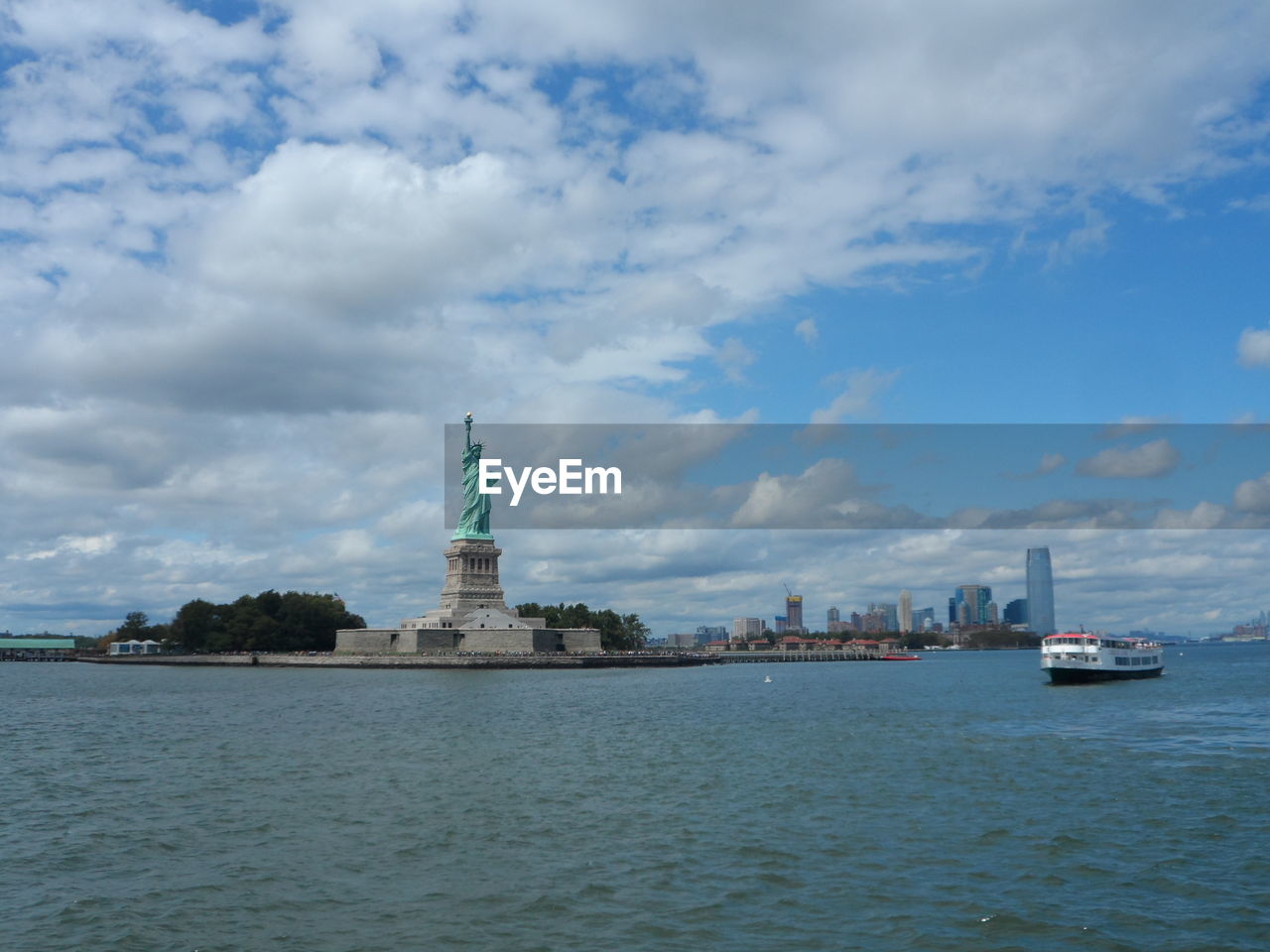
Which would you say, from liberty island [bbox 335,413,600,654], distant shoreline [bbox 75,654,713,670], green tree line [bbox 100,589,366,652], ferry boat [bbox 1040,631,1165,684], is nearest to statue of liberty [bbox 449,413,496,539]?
liberty island [bbox 335,413,600,654]

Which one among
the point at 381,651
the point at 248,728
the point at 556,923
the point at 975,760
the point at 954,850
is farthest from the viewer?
the point at 381,651

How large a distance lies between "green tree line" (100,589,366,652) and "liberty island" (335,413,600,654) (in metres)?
22.6

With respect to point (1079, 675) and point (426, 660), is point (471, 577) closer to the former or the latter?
point (426, 660)

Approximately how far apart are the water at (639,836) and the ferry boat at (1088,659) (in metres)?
29.9

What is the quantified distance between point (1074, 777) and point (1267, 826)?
7110mm

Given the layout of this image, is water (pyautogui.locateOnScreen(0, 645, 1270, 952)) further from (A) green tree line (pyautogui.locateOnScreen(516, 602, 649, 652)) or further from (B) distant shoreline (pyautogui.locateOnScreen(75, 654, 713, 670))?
(A) green tree line (pyautogui.locateOnScreen(516, 602, 649, 652))

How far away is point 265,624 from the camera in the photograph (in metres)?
140

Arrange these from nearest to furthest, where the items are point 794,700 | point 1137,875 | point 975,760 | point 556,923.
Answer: point 556,923
point 1137,875
point 975,760
point 794,700

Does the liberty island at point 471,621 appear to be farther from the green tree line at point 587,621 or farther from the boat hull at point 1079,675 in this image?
the boat hull at point 1079,675

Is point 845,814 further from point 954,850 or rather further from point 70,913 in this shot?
point 70,913

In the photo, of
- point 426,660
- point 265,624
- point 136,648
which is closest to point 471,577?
point 426,660

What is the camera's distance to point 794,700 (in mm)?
70875

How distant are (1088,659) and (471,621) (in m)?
65.1

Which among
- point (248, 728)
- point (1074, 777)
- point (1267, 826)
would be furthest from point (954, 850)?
point (248, 728)
